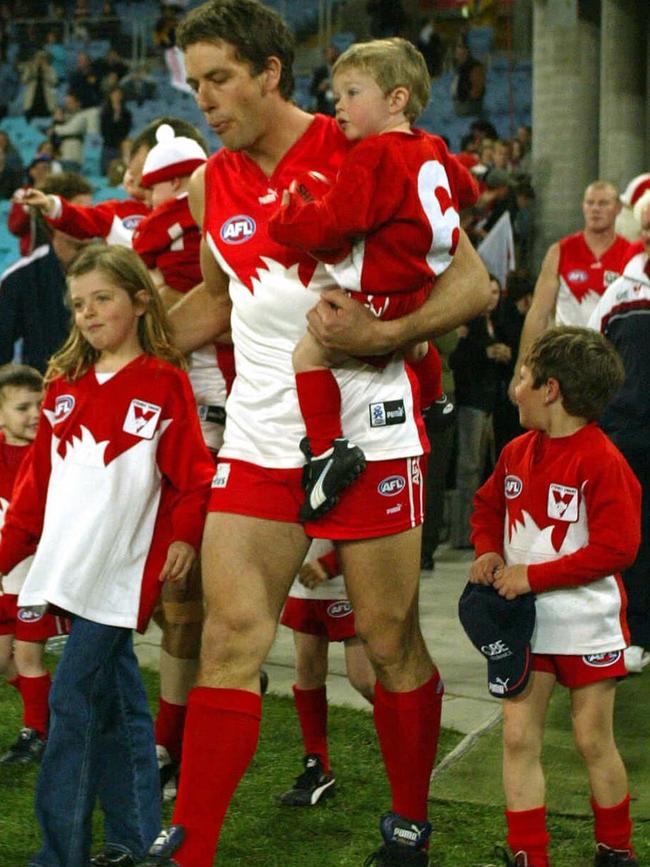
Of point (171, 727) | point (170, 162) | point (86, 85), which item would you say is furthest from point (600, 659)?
point (86, 85)

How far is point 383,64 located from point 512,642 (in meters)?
1.41

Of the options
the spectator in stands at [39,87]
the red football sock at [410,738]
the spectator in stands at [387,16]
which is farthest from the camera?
the spectator in stands at [39,87]

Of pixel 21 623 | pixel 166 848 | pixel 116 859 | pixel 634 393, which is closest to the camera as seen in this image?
pixel 166 848

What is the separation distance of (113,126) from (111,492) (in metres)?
17.5

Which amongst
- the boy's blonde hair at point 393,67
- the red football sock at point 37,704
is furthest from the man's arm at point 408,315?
the red football sock at point 37,704

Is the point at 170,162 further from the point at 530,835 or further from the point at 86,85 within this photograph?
the point at 86,85

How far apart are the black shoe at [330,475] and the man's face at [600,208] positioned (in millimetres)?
4745

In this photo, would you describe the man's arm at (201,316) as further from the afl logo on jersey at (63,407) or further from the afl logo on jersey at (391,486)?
the afl logo on jersey at (391,486)

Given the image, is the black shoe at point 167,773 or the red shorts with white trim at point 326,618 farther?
the red shorts with white trim at point 326,618

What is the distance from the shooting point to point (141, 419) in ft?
11.9

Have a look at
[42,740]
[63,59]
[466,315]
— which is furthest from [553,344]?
[63,59]

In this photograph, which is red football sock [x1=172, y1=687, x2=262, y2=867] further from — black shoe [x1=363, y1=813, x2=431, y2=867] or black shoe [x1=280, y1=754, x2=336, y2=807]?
black shoe [x1=280, y1=754, x2=336, y2=807]

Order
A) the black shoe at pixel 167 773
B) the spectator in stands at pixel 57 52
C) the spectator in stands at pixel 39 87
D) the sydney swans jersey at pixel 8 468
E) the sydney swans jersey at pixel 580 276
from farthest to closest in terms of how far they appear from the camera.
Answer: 1. the spectator in stands at pixel 57 52
2. the spectator in stands at pixel 39 87
3. the sydney swans jersey at pixel 580 276
4. the sydney swans jersey at pixel 8 468
5. the black shoe at pixel 167 773

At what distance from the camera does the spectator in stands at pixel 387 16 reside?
19.8 meters
